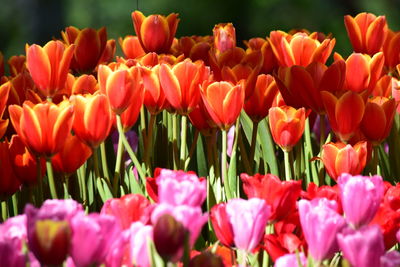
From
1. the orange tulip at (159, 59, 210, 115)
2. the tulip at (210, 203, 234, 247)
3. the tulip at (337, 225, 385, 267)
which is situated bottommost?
the tulip at (210, 203, 234, 247)

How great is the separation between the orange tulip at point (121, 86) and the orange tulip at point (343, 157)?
389 millimetres

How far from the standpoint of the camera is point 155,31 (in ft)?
7.41

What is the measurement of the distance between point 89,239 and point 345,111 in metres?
0.78

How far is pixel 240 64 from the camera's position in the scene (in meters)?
1.90

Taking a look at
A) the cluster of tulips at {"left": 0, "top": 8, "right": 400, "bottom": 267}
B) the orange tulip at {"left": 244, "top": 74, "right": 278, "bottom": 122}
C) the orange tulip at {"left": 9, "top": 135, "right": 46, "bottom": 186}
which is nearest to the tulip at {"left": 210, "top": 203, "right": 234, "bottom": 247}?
the cluster of tulips at {"left": 0, "top": 8, "right": 400, "bottom": 267}

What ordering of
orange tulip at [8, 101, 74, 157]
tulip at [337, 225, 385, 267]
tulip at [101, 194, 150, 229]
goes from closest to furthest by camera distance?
tulip at [337, 225, 385, 267]
tulip at [101, 194, 150, 229]
orange tulip at [8, 101, 74, 157]

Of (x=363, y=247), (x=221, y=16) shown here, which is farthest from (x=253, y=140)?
(x=221, y=16)

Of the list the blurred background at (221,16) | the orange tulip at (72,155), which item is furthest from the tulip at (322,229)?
the blurred background at (221,16)

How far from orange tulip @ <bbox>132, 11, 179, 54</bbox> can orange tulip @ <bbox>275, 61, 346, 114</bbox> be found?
1.65 feet

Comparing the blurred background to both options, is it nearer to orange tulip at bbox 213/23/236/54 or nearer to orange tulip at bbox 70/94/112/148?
orange tulip at bbox 213/23/236/54

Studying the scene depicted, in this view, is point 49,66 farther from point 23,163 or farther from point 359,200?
point 359,200

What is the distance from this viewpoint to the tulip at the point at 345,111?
171 cm

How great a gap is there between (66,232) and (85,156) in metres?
0.66

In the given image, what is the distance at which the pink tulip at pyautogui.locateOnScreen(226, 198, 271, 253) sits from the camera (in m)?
1.26
